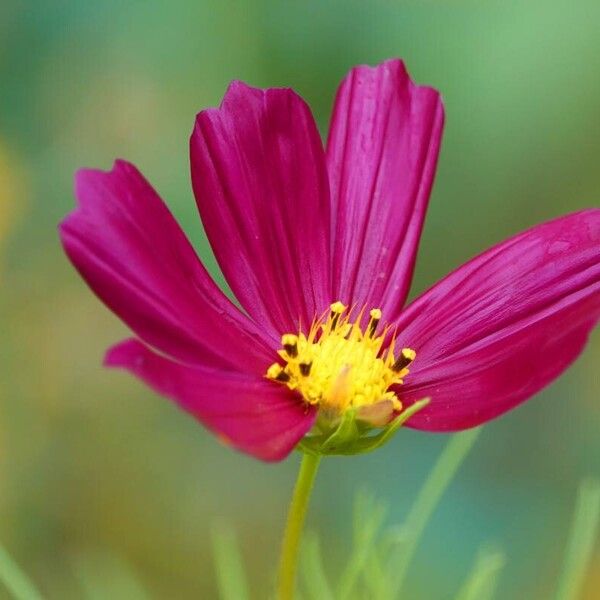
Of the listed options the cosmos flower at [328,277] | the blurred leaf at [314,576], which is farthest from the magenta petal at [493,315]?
the blurred leaf at [314,576]

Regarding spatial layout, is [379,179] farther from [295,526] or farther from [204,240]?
[204,240]

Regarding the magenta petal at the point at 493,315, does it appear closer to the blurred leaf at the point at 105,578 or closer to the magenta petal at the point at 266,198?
the magenta petal at the point at 266,198

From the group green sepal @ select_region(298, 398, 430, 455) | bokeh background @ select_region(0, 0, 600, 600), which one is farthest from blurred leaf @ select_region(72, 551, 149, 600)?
green sepal @ select_region(298, 398, 430, 455)

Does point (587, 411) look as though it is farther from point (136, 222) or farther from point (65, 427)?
point (136, 222)

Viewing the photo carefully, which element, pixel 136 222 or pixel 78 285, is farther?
pixel 78 285

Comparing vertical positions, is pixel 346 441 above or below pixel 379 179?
below

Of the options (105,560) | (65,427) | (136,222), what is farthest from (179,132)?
(136,222)

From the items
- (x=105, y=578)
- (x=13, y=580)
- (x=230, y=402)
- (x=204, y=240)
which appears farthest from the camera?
(x=204, y=240)

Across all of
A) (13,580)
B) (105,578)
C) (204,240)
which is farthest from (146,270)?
(204,240)
